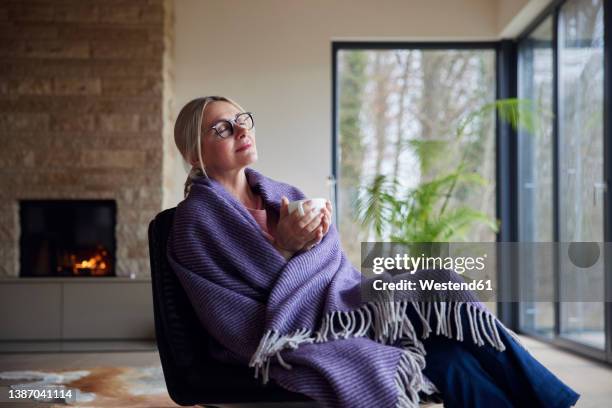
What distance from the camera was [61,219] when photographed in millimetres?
5426

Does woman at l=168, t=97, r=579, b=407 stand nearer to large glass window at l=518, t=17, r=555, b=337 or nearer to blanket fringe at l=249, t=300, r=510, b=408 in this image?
blanket fringe at l=249, t=300, r=510, b=408

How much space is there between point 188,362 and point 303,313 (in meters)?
0.25

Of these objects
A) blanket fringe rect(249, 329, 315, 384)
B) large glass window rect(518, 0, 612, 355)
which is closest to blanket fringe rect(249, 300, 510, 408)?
blanket fringe rect(249, 329, 315, 384)

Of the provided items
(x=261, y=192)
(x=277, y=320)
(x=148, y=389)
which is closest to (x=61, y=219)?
(x=148, y=389)

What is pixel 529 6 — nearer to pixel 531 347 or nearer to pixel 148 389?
pixel 531 347

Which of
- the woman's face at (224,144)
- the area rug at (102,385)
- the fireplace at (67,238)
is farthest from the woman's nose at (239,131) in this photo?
the fireplace at (67,238)

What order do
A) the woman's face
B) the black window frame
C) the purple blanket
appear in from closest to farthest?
the purple blanket
the woman's face
the black window frame

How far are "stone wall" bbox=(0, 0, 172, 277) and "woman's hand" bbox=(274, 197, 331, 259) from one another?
3.91 metres

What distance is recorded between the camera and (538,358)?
4.32 m

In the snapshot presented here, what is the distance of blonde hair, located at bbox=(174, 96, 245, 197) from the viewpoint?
1722 mm

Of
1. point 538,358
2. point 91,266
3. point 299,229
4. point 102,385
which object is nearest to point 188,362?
point 299,229

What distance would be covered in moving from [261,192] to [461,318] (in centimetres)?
57

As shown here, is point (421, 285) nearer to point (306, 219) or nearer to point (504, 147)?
point (306, 219)

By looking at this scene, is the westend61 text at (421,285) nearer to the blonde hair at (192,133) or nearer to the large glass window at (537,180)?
the blonde hair at (192,133)
